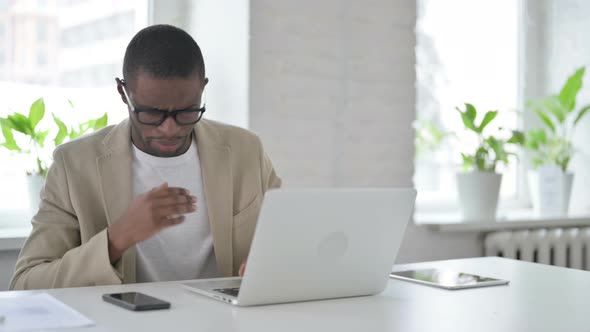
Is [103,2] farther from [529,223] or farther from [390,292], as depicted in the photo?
[529,223]

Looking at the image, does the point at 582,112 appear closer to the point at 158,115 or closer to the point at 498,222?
the point at 498,222

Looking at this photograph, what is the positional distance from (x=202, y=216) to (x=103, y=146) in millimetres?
341

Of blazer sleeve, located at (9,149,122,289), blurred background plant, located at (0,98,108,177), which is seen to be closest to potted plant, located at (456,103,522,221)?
blurred background plant, located at (0,98,108,177)

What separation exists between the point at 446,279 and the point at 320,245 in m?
0.48

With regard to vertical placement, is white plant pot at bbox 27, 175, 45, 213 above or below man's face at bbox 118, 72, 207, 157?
below

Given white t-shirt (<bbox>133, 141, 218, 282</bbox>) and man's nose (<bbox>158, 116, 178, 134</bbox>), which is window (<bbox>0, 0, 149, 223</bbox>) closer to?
white t-shirt (<bbox>133, 141, 218, 282</bbox>)

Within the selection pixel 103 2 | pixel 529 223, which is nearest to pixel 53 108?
pixel 103 2

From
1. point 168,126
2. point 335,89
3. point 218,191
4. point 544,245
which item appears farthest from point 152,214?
point 544,245

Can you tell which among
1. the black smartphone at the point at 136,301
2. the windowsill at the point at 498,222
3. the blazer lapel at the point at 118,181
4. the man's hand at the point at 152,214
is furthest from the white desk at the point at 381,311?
the windowsill at the point at 498,222

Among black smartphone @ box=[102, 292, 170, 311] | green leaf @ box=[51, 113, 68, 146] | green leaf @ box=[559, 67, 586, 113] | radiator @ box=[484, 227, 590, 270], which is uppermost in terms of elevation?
green leaf @ box=[559, 67, 586, 113]

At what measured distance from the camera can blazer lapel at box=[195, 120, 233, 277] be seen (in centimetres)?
218

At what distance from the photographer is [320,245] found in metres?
1.58

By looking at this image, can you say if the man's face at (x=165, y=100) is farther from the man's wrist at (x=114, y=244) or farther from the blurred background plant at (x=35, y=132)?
the blurred background plant at (x=35, y=132)

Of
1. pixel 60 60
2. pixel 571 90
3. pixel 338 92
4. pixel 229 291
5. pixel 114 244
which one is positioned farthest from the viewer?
pixel 571 90
